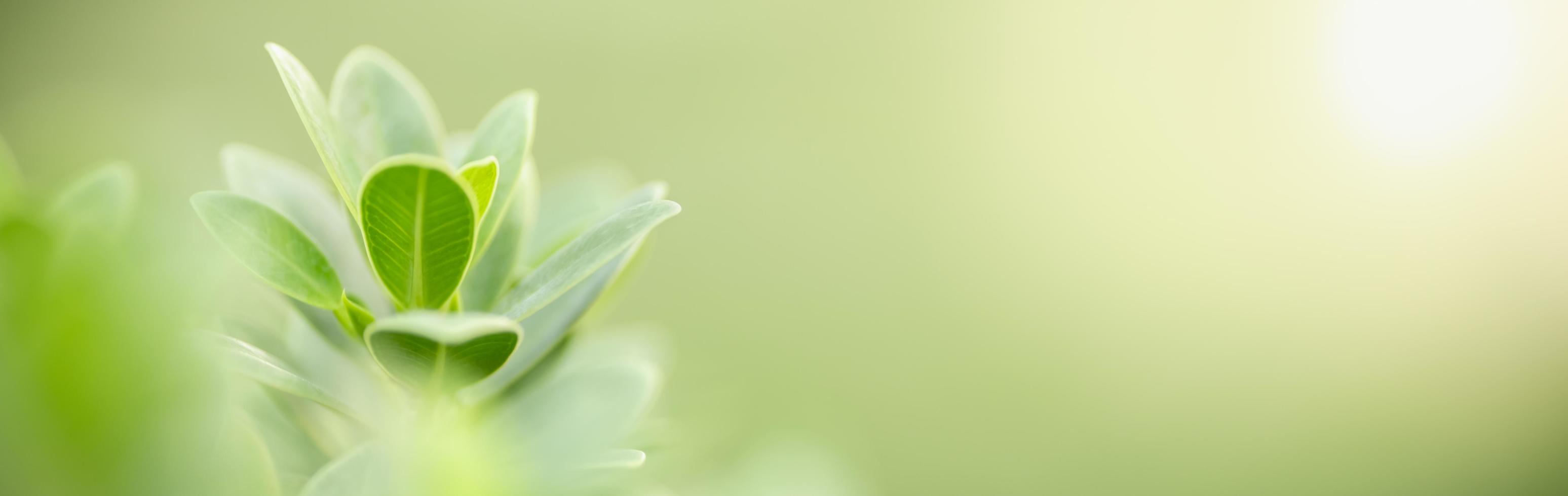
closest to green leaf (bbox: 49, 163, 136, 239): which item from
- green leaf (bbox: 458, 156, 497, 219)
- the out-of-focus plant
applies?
the out-of-focus plant

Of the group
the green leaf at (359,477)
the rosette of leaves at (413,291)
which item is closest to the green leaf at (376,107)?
the rosette of leaves at (413,291)

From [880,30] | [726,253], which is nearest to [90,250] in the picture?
[726,253]

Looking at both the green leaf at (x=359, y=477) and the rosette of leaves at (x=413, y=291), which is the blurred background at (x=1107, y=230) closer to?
the rosette of leaves at (x=413, y=291)

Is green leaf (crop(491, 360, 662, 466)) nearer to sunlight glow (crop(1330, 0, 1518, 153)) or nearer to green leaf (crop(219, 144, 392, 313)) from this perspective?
green leaf (crop(219, 144, 392, 313))

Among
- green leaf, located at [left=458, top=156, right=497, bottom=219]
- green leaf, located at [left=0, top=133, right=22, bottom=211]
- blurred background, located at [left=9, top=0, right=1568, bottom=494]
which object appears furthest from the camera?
blurred background, located at [left=9, top=0, right=1568, bottom=494]

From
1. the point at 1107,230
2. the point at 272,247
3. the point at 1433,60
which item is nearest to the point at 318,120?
the point at 272,247

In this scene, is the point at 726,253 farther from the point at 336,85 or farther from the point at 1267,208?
the point at 336,85
